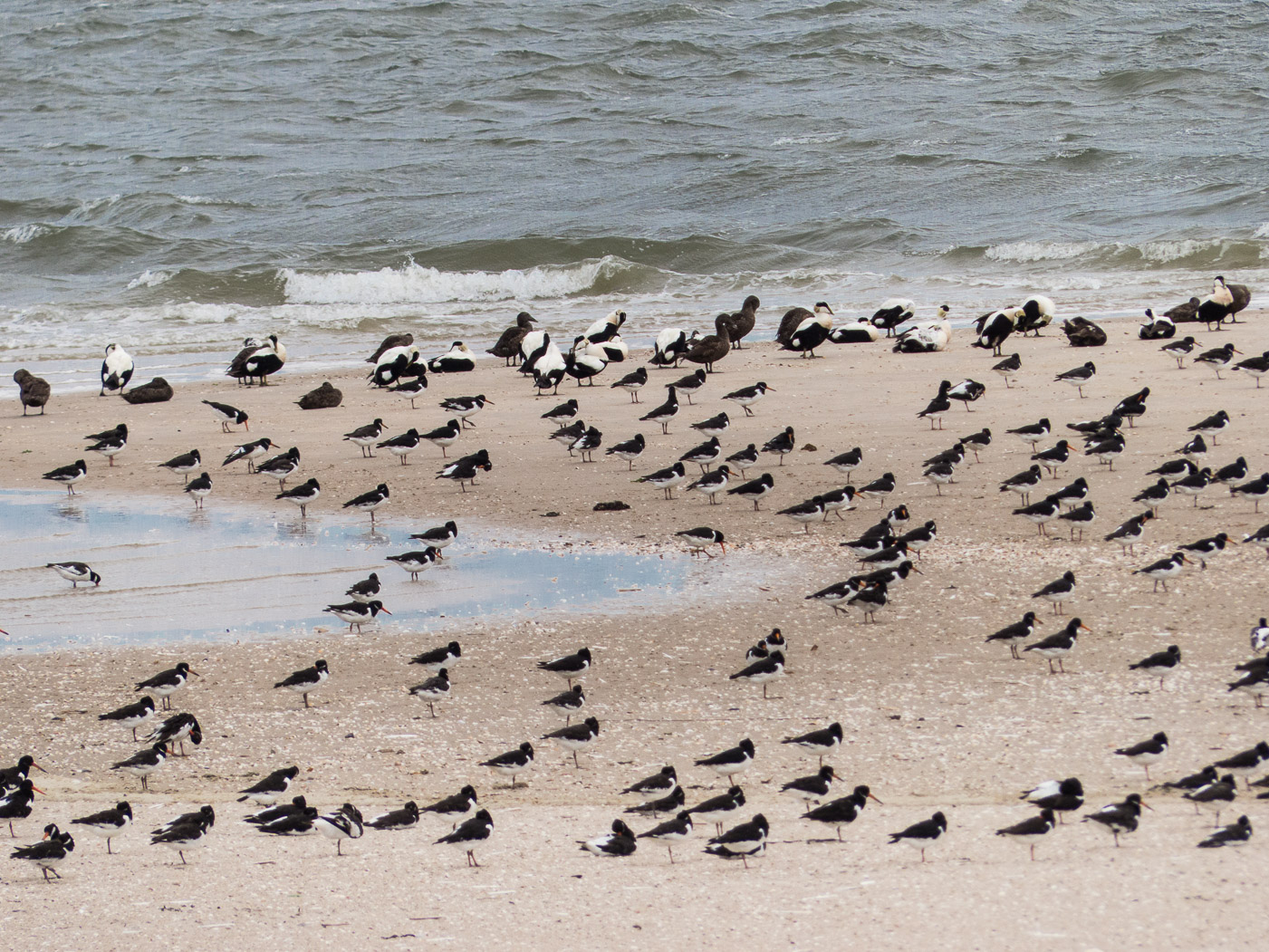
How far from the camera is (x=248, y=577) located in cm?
1397

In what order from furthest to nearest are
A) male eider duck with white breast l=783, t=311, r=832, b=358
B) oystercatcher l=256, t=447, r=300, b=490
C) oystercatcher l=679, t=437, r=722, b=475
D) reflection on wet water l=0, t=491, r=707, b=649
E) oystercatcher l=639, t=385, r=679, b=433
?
male eider duck with white breast l=783, t=311, r=832, b=358 → oystercatcher l=639, t=385, r=679, b=433 → oystercatcher l=256, t=447, r=300, b=490 → oystercatcher l=679, t=437, r=722, b=475 → reflection on wet water l=0, t=491, r=707, b=649

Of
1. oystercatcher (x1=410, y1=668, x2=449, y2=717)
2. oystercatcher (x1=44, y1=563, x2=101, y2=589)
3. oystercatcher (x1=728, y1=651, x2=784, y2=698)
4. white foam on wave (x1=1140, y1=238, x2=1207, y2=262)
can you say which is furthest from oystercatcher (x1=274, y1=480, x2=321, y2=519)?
white foam on wave (x1=1140, y1=238, x2=1207, y2=262)

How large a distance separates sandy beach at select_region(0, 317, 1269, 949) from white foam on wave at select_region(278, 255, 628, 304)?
1881cm

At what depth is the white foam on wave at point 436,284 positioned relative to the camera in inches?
1409

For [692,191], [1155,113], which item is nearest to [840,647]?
[692,191]

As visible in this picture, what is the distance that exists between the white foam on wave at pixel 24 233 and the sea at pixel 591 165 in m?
0.16

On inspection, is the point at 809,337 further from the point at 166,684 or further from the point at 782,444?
the point at 166,684

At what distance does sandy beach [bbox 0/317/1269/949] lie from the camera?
759 cm

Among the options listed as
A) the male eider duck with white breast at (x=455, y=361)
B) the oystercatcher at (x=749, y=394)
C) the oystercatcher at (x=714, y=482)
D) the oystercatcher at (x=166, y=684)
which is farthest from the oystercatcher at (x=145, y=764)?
the male eider duck with white breast at (x=455, y=361)

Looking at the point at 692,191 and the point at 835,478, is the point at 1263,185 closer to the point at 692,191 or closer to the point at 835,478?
the point at 692,191

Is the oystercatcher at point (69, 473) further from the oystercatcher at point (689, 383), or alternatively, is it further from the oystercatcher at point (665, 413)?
Answer: the oystercatcher at point (689, 383)

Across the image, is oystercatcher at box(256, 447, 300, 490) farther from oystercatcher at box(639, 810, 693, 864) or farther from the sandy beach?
oystercatcher at box(639, 810, 693, 864)

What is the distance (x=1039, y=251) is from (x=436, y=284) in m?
13.9

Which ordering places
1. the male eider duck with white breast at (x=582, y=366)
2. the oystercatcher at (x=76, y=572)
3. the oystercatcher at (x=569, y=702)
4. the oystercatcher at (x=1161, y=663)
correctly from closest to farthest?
1. the oystercatcher at (x=1161, y=663)
2. the oystercatcher at (x=569, y=702)
3. the oystercatcher at (x=76, y=572)
4. the male eider duck with white breast at (x=582, y=366)
